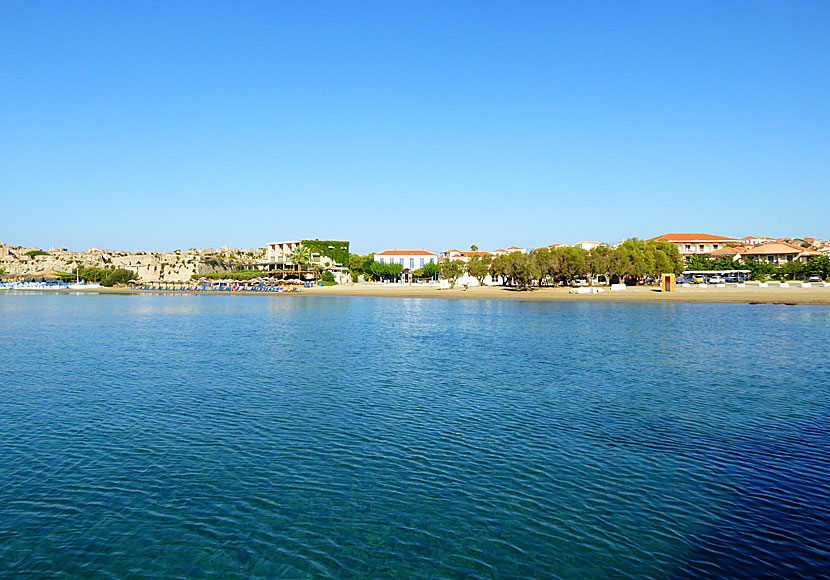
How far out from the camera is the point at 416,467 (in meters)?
14.6

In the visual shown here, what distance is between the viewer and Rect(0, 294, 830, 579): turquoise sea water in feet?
33.4

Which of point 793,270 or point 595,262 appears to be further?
point 793,270

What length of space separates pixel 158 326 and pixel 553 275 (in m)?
71.0

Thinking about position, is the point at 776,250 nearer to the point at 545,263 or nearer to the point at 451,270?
the point at 545,263

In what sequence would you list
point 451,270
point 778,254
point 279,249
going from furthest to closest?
point 279,249, point 778,254, point 451,270

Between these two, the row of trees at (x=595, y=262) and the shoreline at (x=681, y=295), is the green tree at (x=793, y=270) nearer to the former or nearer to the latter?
the row of trees at (x=595, y=262)

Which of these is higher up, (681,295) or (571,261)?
(571,261)

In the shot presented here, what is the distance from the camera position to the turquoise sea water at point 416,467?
33.4ft

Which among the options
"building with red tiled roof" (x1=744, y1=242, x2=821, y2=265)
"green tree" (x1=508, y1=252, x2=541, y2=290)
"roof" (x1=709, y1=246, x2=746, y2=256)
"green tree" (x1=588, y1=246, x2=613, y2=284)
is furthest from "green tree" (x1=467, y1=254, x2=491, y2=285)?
"roof" (x1=709, y1=246, x2=746, y2=256)

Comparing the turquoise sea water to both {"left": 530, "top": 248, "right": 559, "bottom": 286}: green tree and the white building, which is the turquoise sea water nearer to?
{"left": 530, "top": 248, "right": 559, "bottom": 286}: green tree

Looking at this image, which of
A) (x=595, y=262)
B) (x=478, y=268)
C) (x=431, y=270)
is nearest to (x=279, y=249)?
(x=431, y=270)

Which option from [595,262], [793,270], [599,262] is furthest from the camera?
[793,270]

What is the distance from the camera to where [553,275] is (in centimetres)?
10344

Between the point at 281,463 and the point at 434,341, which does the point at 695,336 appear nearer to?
the point at 434,341
